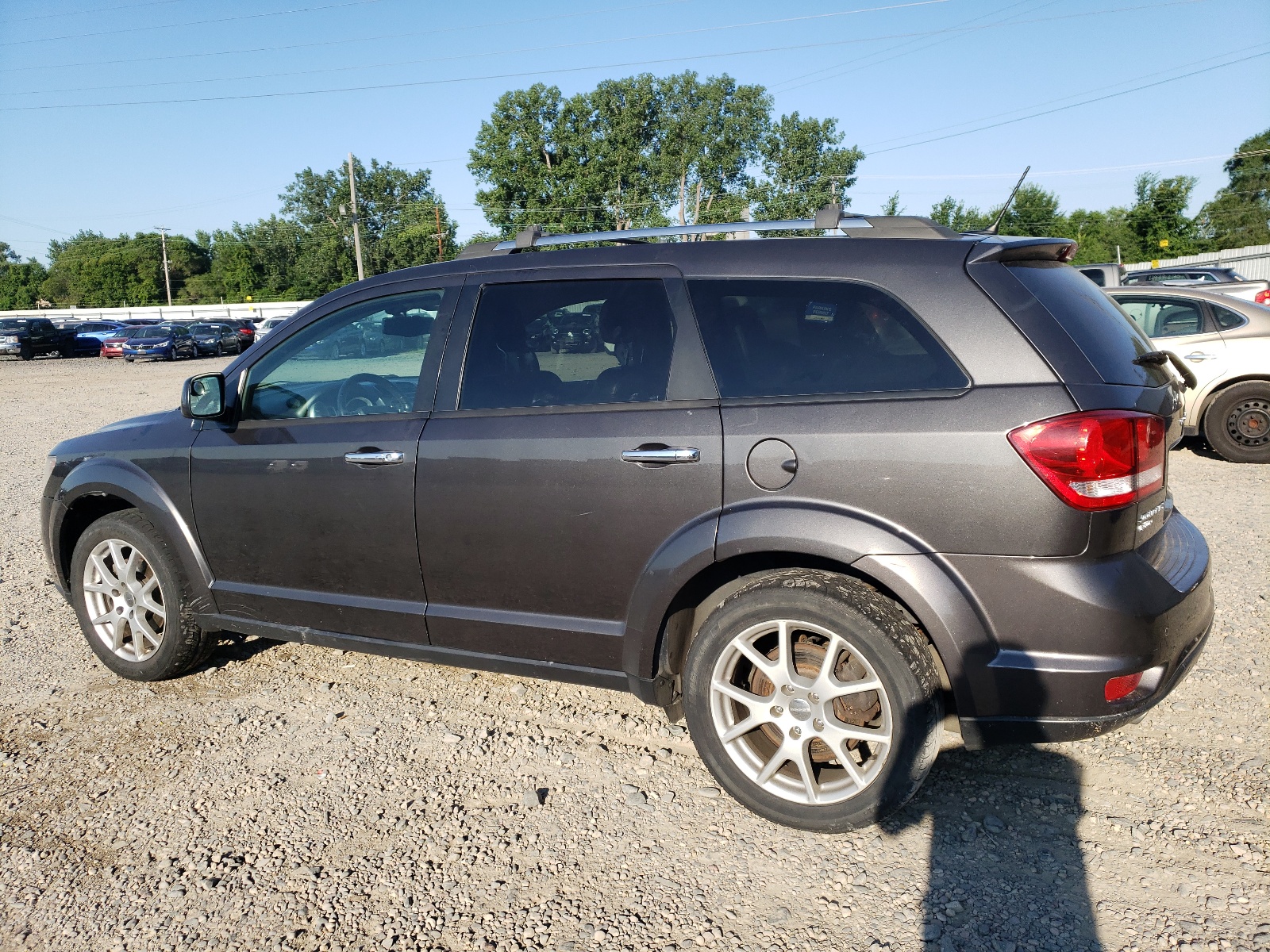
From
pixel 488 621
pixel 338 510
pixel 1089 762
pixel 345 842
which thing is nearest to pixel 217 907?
pixel 345 842

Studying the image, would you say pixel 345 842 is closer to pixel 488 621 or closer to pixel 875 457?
pixel 488 621

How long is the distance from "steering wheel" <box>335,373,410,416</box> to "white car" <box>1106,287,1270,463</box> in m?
7.80

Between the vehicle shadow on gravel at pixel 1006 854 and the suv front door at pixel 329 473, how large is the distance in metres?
2.05

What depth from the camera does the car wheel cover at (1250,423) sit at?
9000 mm

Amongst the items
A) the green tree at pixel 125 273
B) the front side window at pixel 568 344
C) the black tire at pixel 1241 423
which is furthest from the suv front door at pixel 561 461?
the green tree at pixel 125 273

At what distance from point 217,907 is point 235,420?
2.08 m

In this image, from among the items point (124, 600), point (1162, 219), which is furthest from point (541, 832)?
point (1162, 219)

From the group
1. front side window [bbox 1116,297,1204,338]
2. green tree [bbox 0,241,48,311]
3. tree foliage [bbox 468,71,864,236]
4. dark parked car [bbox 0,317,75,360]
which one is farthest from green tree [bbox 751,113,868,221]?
green tree [bbox 0,241,48,311]

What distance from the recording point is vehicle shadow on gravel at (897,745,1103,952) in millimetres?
2453

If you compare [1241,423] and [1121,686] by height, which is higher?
Result: [1121,686]

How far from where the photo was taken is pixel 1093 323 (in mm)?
2852

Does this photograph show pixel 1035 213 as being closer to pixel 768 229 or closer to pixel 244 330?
pixel 244 330

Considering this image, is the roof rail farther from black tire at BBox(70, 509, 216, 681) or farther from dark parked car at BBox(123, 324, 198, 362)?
dark parked car at BBox(123, 324, 198, 362)

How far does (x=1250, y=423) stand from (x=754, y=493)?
8473 mm
